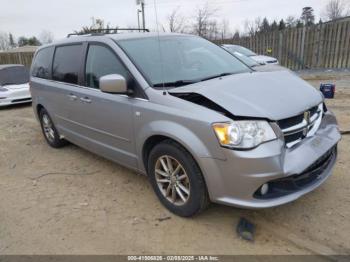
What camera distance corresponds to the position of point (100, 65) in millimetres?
3879

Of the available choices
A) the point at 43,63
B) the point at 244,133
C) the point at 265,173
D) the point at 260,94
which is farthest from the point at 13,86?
the point at 265,173

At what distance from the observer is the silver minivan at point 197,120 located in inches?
103

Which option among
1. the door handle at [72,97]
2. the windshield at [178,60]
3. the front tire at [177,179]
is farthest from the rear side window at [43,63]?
the front tire at [177,179]

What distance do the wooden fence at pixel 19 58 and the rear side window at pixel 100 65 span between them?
51.2 ft

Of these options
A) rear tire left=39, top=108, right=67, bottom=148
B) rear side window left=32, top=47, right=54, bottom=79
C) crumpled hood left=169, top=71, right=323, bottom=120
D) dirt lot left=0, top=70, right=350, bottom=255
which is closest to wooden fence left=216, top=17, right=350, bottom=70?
dirt lot left=0, top=70, right=350, bottom=255

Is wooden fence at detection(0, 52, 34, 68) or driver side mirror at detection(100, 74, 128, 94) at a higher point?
driver side mirror at detection(100, 74, 128, 94)

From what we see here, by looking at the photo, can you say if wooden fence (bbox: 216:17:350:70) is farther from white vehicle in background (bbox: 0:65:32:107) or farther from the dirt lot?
white vehicle in background (bbox: 0:65:32:107)

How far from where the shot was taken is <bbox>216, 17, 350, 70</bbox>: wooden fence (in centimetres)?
1291

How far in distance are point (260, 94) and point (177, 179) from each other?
113 cm

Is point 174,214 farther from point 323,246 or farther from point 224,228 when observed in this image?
point 323,246

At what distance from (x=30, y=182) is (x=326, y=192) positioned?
3.74 meters

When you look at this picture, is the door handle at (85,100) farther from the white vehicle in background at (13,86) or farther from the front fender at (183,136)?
the white vehicle in background at (13,86)

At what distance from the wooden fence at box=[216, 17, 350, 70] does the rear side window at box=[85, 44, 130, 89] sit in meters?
11.9

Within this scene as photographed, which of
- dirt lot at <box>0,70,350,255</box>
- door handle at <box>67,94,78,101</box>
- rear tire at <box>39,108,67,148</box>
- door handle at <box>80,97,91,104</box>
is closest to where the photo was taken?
dirt lot at <box>0,70,350,255</box>
